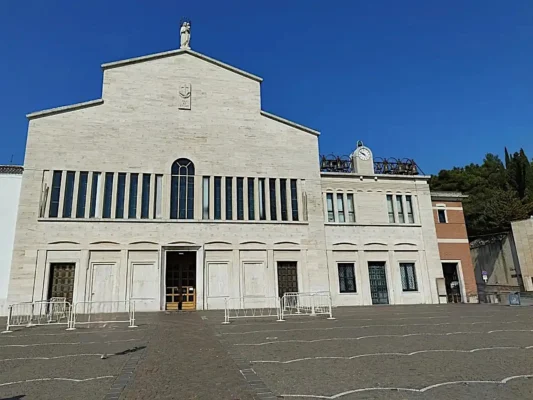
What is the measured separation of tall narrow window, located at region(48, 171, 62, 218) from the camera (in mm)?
23033

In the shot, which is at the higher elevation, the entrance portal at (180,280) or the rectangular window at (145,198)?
the rectangular window at (145,198)

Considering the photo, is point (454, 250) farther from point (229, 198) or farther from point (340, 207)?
point (229, 198)

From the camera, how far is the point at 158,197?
2452 cm

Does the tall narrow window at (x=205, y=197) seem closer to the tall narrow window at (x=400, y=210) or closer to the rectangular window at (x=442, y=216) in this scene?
the tall narrow window at (x=400, y=210)

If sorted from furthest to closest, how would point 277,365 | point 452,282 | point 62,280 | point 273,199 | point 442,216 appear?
point 442,216 < point 452,282 < point 273,199 < point 62,280 < point 277,365

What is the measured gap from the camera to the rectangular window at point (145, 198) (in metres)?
24.1

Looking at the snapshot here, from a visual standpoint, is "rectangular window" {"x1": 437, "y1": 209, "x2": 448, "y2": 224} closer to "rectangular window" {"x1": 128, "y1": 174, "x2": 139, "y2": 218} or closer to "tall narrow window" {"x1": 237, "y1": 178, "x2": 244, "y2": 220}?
"tall narrow window" {"x1": 237, "y1": 178, "x2": 244, "y2": 220}

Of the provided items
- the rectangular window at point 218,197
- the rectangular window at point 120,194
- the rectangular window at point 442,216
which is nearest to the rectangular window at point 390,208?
the rectangular window at point 442,216

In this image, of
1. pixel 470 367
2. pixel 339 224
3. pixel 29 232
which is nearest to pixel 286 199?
pixel 339 224

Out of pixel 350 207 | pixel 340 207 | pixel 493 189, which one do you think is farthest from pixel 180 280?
pixel 493 189

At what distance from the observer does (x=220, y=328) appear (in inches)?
544

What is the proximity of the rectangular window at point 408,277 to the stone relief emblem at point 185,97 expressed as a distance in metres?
18.6

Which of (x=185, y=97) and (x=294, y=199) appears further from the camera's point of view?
(x=294, y=199)

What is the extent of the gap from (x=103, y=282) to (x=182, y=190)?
716cm
